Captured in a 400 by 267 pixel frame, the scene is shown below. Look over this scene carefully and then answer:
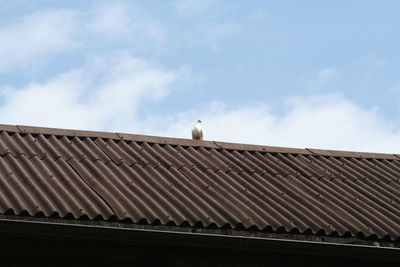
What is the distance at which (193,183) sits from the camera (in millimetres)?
9164

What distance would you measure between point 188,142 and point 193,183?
1590 millimetres

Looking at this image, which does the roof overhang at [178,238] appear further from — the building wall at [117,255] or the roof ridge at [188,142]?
the roof ridge at [188,142]

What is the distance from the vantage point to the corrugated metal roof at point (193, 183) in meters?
7.99

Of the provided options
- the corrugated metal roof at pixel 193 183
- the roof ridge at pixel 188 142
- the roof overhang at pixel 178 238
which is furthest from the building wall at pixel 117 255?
the roof ridge at pixel 188 142

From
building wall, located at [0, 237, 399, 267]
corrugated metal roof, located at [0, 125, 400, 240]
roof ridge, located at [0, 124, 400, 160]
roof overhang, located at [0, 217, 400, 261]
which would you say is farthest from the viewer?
roof ridge, located at [0, 124, 400, 160]

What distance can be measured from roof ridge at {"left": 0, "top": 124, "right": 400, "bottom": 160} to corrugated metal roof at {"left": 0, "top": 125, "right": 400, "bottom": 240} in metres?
→ 0.02

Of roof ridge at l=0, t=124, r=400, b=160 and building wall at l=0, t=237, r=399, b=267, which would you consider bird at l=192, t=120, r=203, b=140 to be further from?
building wall at l=0, t=237, r=399, b=267

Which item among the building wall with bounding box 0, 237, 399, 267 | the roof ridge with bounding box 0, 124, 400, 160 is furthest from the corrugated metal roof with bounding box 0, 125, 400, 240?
the building wall with bounding box 0, 237, 399, 267

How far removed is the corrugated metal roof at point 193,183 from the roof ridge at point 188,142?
0.02 meters

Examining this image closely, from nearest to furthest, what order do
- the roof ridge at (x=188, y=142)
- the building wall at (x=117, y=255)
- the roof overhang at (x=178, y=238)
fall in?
the roof overhang at (x=178, y=238), the building wall at (x=117, y=255), the roof ridge at (x=188, y=142)

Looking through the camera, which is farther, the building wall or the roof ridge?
the roof ridge

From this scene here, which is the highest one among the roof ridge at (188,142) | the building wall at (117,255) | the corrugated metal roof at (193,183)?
the roof ridge at (188,142)

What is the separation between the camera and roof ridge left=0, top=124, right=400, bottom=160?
1005 centimetres

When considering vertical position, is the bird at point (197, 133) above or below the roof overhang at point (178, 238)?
above
